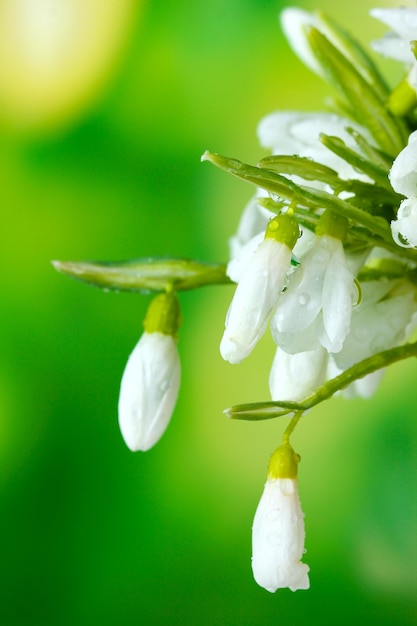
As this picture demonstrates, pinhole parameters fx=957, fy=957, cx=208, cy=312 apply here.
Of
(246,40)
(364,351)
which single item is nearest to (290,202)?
(364,351)

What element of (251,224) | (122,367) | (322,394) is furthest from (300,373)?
(122,367)

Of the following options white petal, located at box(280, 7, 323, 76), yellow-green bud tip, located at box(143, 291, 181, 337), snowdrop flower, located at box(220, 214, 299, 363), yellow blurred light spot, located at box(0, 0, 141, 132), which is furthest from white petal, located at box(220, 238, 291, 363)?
yellow blurred light spot, located at box(0, 0, 141, 132)

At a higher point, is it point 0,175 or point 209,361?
point 0,175

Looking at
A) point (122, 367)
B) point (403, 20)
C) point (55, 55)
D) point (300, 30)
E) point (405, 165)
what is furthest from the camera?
point (55, 55)

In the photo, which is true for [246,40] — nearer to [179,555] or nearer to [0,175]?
[0,175]

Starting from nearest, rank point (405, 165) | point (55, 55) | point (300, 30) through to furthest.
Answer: point (405, 165) → point (300, 30) → point (55, 55)

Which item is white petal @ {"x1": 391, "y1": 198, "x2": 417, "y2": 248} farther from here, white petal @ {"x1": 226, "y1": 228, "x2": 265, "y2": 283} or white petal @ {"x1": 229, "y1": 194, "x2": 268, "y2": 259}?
white petal @ {"x1": 229, "y1": 194, "x2": 268, "y2": 259}

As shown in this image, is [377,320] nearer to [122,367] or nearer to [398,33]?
[398,33]
